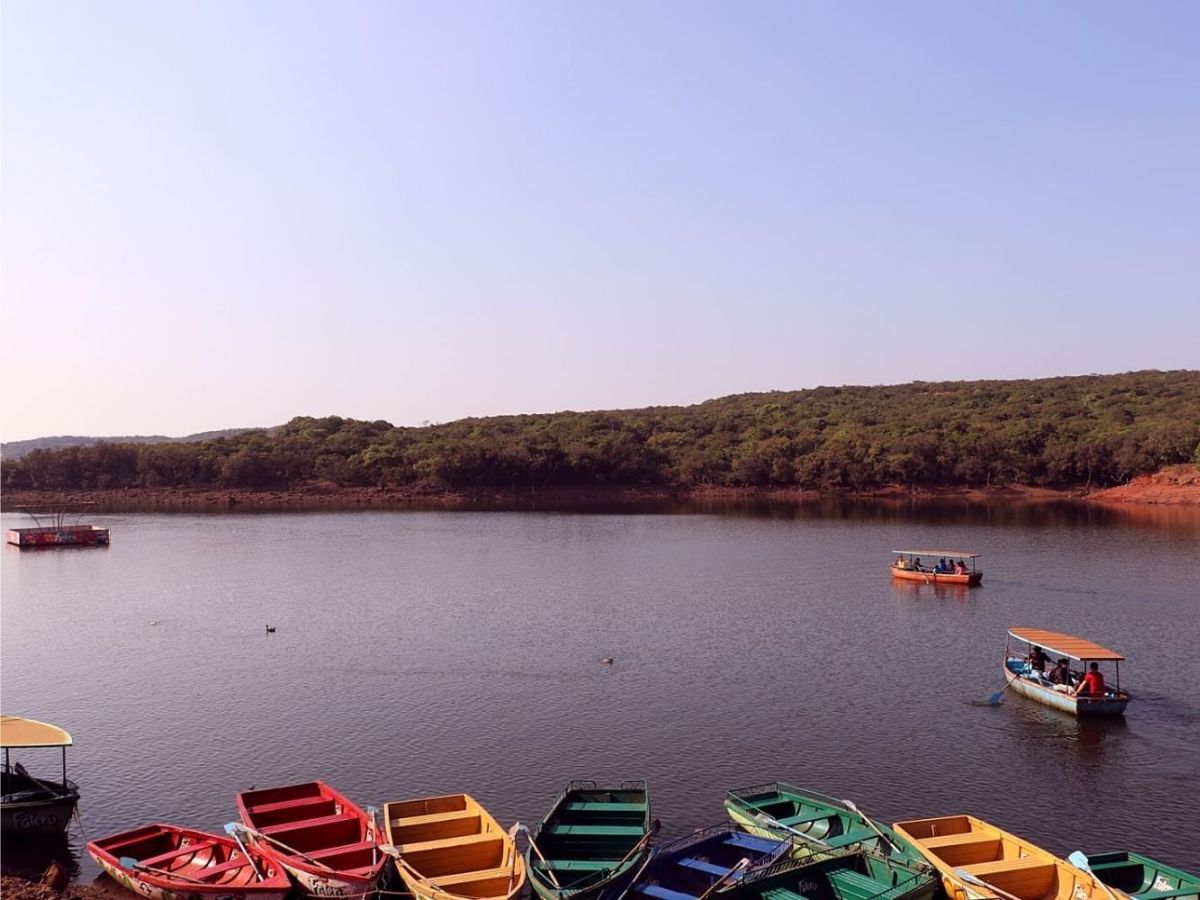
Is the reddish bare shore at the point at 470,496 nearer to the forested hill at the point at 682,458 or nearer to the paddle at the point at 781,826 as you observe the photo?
the forested hill at the point at 682,458

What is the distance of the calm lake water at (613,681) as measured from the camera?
1385 inches

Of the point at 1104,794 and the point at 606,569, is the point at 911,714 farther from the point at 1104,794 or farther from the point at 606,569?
the point at 606,569

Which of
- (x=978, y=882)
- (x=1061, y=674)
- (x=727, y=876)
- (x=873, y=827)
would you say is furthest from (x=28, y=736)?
(x=1061, y=674)

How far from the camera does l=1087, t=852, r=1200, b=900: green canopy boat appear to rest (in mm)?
24953

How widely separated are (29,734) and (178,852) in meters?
7.70

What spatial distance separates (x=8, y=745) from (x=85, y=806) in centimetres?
473

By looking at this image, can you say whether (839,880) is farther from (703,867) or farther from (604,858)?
(604,858)

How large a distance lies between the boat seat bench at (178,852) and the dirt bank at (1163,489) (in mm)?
140342

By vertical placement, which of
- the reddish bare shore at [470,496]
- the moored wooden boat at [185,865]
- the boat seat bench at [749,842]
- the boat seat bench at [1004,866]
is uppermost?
the reddish bare shore at [470,496]

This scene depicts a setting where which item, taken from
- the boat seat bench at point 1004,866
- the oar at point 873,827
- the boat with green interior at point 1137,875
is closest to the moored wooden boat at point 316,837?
the oar at point 873,827

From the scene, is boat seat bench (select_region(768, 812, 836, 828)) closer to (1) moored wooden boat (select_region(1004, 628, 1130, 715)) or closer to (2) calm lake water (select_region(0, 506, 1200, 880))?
(2) calm lake water (select_region(0, 506, 1200, 880))

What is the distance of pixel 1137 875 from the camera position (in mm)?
25969

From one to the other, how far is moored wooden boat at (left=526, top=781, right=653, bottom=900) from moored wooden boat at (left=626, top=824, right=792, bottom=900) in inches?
19.9

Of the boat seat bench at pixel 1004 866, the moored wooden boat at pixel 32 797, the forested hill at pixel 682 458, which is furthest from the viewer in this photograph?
the forested hill at pixel 682 458
